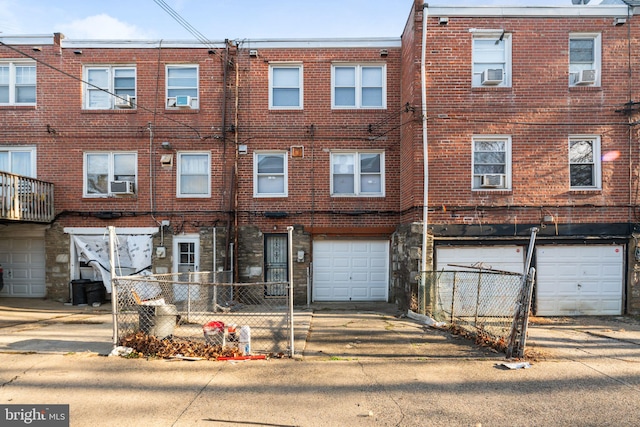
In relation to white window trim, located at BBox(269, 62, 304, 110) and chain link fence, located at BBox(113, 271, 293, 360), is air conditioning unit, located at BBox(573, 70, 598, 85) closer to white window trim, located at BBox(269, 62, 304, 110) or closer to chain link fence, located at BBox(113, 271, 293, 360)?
white window trim, located at BBox(269, 62, 304, 110)

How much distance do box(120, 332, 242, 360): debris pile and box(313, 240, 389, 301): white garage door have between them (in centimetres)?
639

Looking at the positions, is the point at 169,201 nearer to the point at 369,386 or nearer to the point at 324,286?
the point at 324,286

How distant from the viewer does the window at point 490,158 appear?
11.1 metres

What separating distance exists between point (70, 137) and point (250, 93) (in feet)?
19.0

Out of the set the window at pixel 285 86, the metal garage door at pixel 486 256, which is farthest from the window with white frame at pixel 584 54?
the window at pixel 285 86

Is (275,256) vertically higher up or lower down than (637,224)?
lower down

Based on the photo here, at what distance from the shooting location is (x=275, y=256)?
13.1 metres

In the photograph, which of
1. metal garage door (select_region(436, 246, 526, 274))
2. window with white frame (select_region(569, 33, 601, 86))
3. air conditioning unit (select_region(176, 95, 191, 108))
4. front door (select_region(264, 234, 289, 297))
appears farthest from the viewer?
front door (select_region(264, 234, 289, 297))

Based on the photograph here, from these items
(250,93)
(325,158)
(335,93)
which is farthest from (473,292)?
(250,93)

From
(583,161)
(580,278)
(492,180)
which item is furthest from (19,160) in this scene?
(580,278)

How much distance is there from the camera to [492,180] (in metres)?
10.9

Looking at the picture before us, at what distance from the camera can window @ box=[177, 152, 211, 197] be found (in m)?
13.2

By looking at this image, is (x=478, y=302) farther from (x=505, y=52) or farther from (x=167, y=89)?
(x=167, y=89)

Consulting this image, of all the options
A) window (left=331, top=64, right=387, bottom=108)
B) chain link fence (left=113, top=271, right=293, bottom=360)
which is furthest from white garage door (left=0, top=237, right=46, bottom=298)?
window (left=331, top=64, right=387, bottom=108)
